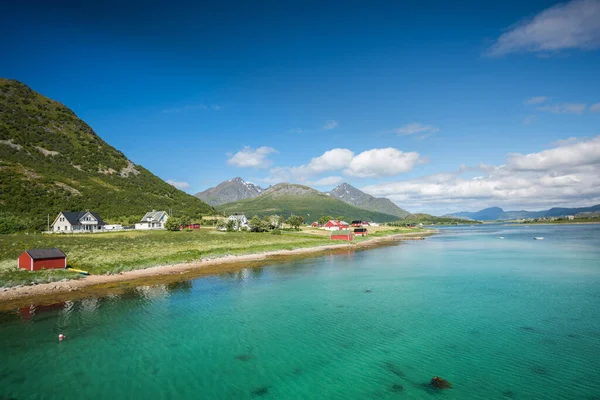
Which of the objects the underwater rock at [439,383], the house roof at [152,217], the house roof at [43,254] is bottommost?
the underwater rock at [439,383]

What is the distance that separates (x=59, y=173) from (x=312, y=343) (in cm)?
13231

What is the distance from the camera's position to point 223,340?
23.2m

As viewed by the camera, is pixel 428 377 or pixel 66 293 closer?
pixel 428 377

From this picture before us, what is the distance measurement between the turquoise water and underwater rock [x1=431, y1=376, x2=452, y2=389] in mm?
479

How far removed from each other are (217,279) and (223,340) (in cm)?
2367

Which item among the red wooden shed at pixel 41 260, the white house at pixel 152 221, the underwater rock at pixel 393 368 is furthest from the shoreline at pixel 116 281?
the white house at pixel 152 221

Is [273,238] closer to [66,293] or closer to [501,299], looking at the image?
[66,293]

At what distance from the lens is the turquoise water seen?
16.3 m

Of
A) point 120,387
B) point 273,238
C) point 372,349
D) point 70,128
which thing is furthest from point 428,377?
point 70,128

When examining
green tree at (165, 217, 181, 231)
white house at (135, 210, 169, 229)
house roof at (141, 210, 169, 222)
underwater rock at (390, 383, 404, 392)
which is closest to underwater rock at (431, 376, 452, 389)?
underwater rock at (390, 383, 404, 392)

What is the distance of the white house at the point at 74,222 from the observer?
82250mm

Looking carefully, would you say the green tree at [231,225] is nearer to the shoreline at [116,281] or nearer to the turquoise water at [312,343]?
the shoreline at [116,281]

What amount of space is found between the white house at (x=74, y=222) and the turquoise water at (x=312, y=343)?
5972 centimetres

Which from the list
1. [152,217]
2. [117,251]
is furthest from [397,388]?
[152,217]
